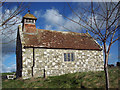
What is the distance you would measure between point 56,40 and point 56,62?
356 cm

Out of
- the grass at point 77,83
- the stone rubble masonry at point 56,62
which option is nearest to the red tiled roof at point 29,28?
the stone rubble masonry at point 56,62

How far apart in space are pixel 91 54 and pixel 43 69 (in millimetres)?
7907

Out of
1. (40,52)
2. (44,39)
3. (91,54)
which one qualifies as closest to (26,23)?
(44,39)

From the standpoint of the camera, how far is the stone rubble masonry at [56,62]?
1501 cm

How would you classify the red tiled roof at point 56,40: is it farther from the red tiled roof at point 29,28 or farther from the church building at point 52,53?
the red tiled roof at point 29,28

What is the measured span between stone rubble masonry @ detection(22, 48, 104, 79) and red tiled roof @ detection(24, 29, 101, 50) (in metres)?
0.67

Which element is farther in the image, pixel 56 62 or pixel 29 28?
pixel 29 28

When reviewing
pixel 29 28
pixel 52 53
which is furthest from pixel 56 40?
pixel 29 28

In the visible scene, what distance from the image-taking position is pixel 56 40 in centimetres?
1800

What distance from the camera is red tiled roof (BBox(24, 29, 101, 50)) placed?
16497 millimetres

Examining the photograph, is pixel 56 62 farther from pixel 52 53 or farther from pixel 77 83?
pixel 77 83

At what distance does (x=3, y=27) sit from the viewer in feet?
19.4

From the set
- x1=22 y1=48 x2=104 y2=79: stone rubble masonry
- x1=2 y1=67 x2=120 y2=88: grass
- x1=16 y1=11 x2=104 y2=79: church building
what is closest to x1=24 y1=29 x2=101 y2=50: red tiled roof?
x1=16 y1=11 x2=104 y2=79: church building

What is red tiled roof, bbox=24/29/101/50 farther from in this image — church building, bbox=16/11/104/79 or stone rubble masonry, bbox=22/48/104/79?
stone rubble masonry, bbox=22/48/104/79
